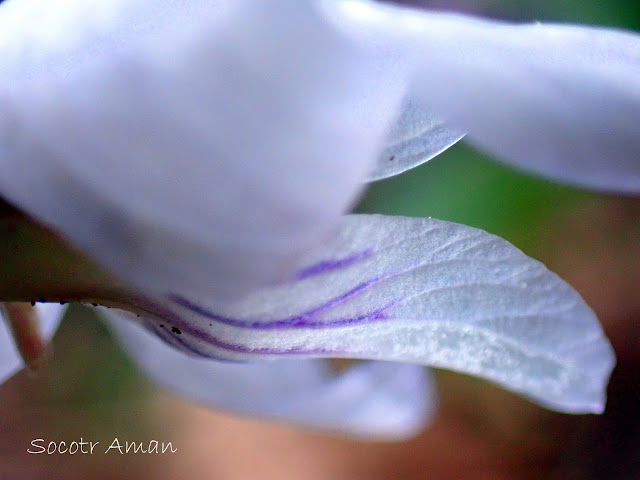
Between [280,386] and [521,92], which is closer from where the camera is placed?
[521,92]

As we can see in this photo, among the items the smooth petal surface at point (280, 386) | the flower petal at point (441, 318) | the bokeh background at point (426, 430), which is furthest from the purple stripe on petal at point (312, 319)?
the bokeh background at point (426, 430)

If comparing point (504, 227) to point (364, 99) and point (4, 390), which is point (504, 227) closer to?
point (4, 390)

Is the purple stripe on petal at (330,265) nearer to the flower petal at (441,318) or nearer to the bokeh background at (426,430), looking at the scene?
the flower petal at (441,318)

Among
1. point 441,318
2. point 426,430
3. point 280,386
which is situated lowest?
point 426,430

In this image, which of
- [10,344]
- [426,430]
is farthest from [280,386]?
[426,430]

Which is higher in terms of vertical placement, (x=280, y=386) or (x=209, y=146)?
(x=209, y=146)

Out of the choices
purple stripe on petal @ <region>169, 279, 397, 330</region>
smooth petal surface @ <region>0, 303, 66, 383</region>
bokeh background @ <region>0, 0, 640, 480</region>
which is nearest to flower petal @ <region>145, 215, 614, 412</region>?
purple stripe on petal @ <region>169, 279, 397, 330</region>

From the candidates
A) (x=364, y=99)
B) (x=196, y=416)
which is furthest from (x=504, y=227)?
(x=364, y=99)

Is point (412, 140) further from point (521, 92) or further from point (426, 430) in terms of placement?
point (426, 430)
